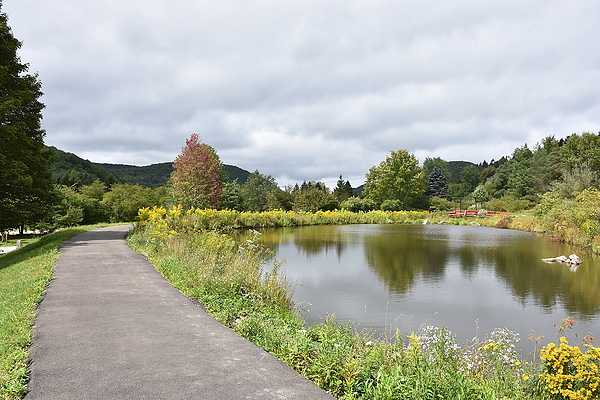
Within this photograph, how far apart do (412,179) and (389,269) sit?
146ft

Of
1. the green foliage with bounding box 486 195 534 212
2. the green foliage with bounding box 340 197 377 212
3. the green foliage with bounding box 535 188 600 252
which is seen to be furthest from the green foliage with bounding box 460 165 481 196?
the green foliage with bounding box 535 188 600 252

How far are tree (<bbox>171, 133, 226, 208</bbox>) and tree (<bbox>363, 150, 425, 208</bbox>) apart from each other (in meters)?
29.4

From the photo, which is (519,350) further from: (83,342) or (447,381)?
(83,342)

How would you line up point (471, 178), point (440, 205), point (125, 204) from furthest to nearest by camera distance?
point (471, 178) < point (440, 205) < point (125, 204)

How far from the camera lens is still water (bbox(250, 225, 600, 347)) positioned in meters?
6.75

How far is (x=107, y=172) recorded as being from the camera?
75312 mm

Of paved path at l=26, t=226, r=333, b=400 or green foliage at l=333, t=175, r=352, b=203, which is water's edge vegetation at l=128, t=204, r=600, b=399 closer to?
paved path at l=26, t=226, r=333, b=400

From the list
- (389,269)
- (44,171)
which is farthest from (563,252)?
(44,171)

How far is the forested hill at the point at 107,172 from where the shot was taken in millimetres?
58312

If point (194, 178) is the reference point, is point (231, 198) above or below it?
below

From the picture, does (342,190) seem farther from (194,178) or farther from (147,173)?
(147,173)

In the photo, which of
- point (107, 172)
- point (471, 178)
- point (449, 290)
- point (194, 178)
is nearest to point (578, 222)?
point (449, 290)

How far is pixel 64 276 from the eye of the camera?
25.8 feet

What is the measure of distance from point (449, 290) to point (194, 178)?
22.0m
